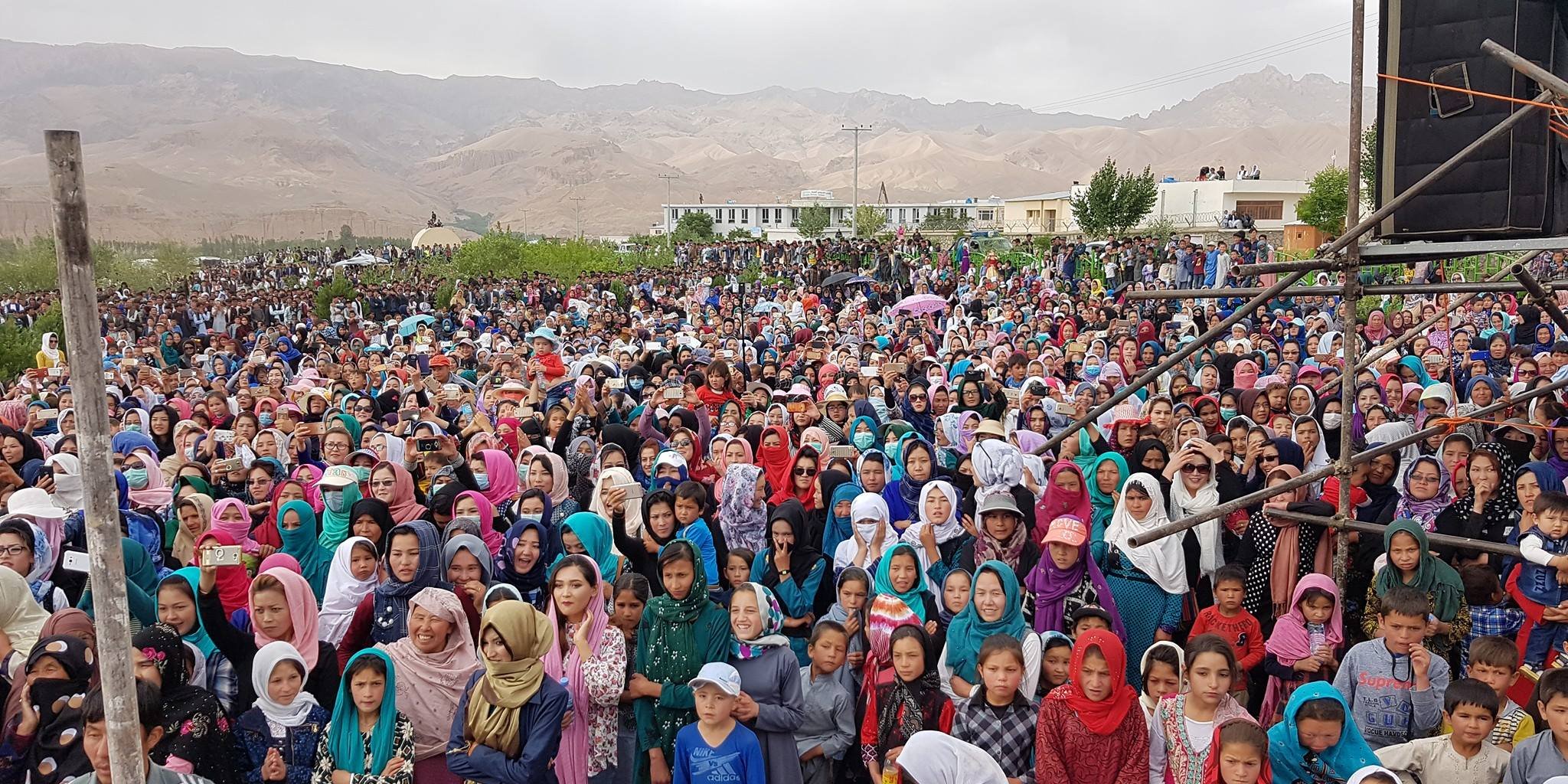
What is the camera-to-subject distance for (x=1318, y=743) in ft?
11.0

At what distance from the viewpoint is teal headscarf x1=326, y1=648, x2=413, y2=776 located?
345 centimetres

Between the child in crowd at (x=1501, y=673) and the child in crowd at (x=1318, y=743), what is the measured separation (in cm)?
56

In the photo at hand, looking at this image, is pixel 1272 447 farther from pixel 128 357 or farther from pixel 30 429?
pixel 128 357

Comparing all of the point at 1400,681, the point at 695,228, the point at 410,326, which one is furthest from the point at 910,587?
the point at 695,228

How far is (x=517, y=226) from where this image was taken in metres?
118

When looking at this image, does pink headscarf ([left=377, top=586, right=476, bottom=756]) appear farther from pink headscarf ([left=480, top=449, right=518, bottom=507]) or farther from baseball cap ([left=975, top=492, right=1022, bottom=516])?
pink headscarf ([left=480, top=449, right=518, bottom=507])

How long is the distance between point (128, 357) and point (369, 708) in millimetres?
10770

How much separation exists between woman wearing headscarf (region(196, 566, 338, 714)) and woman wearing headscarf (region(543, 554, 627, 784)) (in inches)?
34.4

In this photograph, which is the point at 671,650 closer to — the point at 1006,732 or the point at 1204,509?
the point at 1006,732

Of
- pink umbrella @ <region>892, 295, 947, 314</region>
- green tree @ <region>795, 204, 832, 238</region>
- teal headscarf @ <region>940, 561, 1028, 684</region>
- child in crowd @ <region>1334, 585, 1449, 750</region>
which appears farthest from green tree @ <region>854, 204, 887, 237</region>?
child in crowd @ <region>1334, 585, 1449, 750</region>

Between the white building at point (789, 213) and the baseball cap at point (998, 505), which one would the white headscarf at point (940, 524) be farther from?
the white building at point (789, 213)

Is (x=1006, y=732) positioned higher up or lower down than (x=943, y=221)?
lower down

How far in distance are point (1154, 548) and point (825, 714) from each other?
5.60 ft

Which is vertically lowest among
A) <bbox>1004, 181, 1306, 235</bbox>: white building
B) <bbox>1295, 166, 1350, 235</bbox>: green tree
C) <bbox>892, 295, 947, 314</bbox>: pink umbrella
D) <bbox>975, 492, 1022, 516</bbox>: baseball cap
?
<bbox>975, 492, 1022, 516</bbox>: baseball cap
